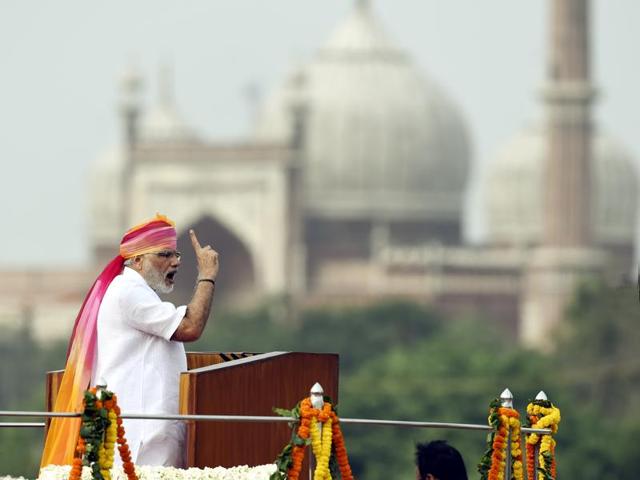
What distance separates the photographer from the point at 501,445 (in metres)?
10.3

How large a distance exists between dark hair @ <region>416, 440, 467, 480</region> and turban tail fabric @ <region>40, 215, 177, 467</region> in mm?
1192

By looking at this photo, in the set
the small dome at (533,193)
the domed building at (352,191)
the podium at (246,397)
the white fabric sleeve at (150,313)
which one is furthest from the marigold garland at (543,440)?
the small dome at (533,193)

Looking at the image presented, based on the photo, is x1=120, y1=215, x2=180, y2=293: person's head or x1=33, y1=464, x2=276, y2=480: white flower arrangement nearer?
x1=33, y1=464, x2=276, y2=480: white flower arrangement

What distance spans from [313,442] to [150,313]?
103 centimetres

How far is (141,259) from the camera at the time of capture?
10578 millimetres

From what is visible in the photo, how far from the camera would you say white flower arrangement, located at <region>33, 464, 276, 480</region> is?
981cm

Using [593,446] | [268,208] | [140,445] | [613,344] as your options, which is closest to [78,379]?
[140,445]

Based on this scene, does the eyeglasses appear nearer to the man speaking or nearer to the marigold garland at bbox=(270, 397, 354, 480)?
the man speaking

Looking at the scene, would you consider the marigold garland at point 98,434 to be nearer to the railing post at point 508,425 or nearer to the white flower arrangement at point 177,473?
the white flower arrangement at point 177,473

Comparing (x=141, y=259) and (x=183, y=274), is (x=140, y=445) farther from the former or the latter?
(x=183, y=274)

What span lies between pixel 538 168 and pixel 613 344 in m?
29.6

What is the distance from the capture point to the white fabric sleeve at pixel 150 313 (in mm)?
10273

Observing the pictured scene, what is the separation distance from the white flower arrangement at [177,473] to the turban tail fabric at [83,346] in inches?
6.3

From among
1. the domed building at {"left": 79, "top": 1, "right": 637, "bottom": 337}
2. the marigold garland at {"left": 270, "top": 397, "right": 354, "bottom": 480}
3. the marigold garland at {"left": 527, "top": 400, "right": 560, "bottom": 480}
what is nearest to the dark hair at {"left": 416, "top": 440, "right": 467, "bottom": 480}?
the marigold garland at {"left": 527, "top": 400, "right": 560, "bottom": 480}
